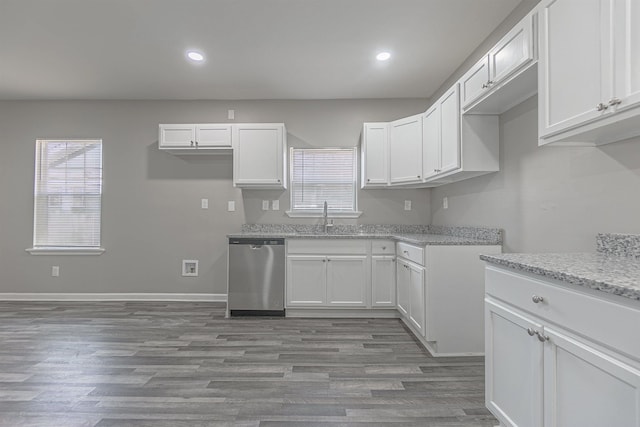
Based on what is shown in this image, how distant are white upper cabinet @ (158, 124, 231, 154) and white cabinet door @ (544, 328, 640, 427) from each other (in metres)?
3.47

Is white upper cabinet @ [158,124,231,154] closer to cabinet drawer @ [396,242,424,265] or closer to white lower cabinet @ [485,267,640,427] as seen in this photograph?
cabinet drawer @ [396,242,424,265]

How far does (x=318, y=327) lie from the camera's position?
3152 mm

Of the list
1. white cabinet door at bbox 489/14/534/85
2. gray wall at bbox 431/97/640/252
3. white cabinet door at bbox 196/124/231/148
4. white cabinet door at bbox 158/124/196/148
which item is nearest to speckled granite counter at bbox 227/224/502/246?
gray wall at bbox 431/97/640/252

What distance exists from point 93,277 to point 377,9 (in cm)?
429

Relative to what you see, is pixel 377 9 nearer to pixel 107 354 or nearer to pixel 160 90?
pixel 160 90

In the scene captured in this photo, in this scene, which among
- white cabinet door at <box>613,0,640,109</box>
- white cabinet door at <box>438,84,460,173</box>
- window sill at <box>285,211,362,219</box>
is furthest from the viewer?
window sill at <box>285,211,362,219</box>

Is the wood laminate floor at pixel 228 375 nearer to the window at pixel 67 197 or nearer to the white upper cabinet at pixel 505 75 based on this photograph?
the window at pixel 67 197

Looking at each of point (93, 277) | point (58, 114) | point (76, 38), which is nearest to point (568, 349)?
point (76, 38)

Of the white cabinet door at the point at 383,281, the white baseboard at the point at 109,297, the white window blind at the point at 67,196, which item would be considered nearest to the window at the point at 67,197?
the white window blind at the point at 67,196

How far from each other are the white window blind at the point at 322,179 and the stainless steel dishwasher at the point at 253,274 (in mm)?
817

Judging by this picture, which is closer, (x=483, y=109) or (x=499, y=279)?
(x=499, y=279)

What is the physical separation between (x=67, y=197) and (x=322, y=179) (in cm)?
320

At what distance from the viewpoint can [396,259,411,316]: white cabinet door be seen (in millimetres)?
3006

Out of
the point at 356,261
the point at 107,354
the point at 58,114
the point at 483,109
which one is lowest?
Result: the point at 107,354
